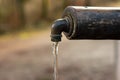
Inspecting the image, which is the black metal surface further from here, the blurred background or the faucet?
the blurred background

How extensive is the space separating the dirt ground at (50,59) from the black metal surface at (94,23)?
466 cm

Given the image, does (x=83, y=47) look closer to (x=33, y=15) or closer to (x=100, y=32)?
(x=33, y=15)

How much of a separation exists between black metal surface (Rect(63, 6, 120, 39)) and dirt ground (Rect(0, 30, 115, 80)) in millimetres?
4663

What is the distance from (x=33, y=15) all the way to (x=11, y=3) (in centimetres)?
90

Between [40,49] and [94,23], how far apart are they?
7.59 meters

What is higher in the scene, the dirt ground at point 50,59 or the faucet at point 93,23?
the faucet at point 93,23

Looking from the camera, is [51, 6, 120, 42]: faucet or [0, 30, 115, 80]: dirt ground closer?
[51, 6, 120, 42]: faucet

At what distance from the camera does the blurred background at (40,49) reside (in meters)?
7.45

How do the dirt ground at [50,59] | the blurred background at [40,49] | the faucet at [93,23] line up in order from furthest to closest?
the blurred background at [40,49], the dirt ground at [50,59], the faucet at [93,23]

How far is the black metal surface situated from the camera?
2.07m

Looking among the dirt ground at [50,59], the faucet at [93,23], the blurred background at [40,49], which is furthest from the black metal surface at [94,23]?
the dirt ground at [50,59]

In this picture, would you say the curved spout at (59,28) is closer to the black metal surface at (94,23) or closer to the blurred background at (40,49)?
the black metal surface at (94,23)

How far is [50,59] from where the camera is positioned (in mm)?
8523

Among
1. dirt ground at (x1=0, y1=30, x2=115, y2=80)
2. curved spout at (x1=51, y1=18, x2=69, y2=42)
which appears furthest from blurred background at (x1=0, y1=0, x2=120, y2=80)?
curved spout at (x1=51, y1=18, x2=69, y2=42)
